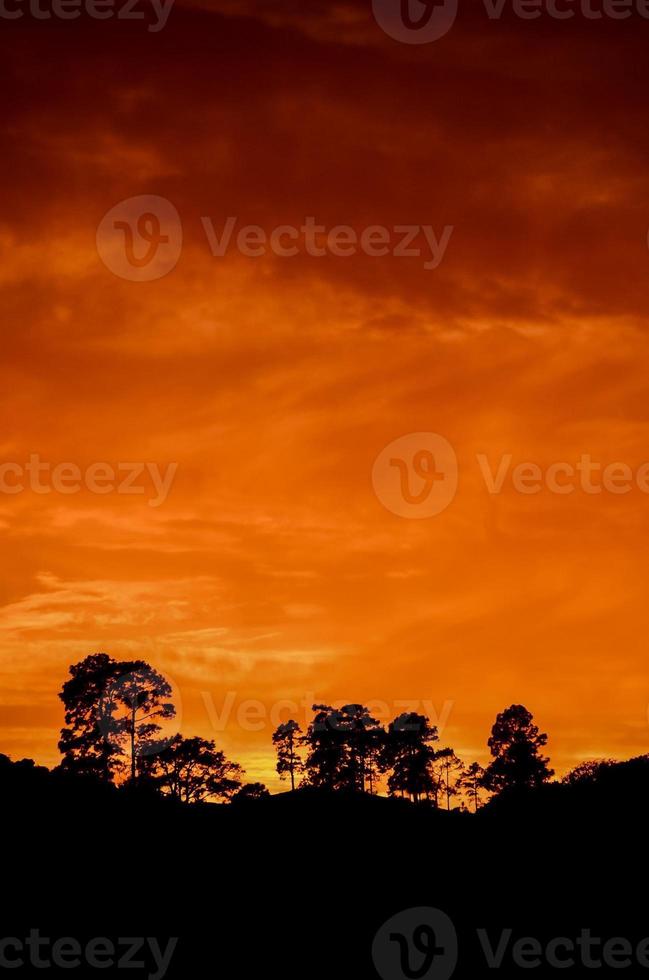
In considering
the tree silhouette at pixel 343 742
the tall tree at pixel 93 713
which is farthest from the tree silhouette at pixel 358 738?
the tall tree at pixel 93 713

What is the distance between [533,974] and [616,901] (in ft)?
24.9

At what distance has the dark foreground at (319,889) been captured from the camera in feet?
123

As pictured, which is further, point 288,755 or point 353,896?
point 288,755

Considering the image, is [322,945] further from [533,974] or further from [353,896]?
[533,974]

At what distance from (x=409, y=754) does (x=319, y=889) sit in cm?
6153

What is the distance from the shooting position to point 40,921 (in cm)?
3869

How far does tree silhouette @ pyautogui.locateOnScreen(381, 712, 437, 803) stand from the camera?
10394cm

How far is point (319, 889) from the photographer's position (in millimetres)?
44562

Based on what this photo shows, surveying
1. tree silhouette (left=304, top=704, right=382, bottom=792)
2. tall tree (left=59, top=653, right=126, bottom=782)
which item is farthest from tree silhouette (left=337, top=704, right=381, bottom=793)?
tall tree (left=59, top=653, right=126, bottom=782)

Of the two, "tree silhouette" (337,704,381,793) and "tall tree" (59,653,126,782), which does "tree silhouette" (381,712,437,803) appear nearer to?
"tree silhouette" (337,704,381,793)

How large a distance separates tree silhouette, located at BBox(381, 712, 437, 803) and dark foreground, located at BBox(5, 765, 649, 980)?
48839 mm

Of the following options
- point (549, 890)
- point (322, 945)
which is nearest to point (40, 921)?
point (322, 945)

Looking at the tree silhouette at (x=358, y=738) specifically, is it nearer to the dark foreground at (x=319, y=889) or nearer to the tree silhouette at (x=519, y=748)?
the tree silhouette at (x=519, y=748)

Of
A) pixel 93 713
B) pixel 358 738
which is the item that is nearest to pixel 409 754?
pixel 358 738
